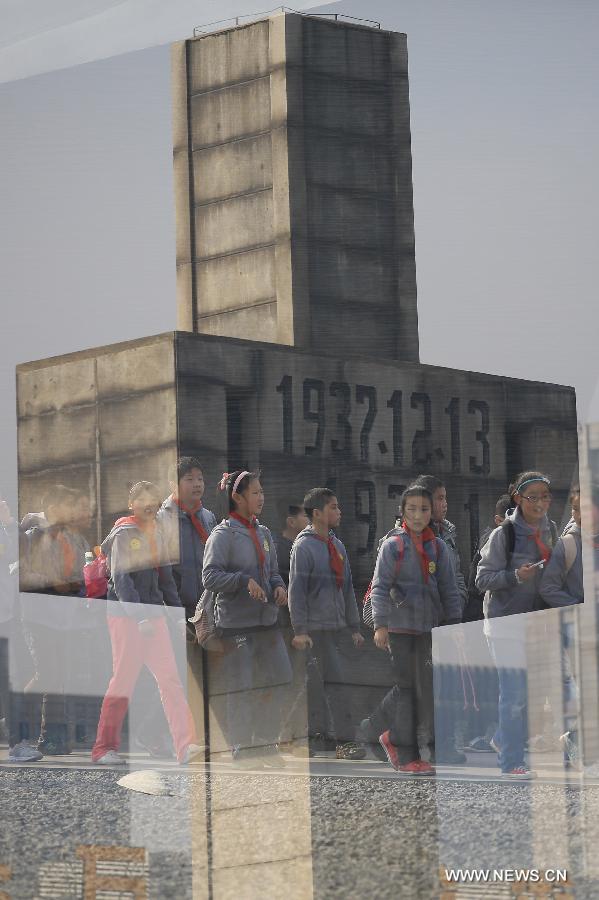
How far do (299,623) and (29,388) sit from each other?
230 centimetres

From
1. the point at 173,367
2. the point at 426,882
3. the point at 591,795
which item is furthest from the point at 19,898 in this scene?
the point at 173,367

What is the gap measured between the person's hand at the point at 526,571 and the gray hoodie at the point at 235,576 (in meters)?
0.91

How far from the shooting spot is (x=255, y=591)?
709 cm

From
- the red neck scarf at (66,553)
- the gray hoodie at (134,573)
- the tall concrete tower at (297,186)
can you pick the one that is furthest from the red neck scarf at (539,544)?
the tall concrete tower at (297,186)

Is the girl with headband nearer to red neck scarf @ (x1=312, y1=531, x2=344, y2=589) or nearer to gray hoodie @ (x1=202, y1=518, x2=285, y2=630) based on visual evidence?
red neck scarf @ (x1=312, y1=531, x2=344, y2=589)

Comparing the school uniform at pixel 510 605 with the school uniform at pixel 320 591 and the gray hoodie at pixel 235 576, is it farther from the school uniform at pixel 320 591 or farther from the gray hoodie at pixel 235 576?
the gray hoodie at pixel 235 576

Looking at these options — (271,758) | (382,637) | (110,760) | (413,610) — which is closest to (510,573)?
(413,610)

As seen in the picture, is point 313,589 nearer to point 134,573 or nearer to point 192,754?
point 134,573

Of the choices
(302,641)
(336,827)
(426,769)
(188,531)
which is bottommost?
(336,827)

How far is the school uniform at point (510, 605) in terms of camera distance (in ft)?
22.9

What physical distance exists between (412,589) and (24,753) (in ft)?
5.73

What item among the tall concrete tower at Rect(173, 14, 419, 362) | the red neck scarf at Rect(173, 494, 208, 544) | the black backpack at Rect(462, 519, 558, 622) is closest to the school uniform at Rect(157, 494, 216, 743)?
the red neck scarf at Rect(173, 494, 208, 544)

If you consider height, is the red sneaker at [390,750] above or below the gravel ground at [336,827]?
above

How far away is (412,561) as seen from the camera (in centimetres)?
707
